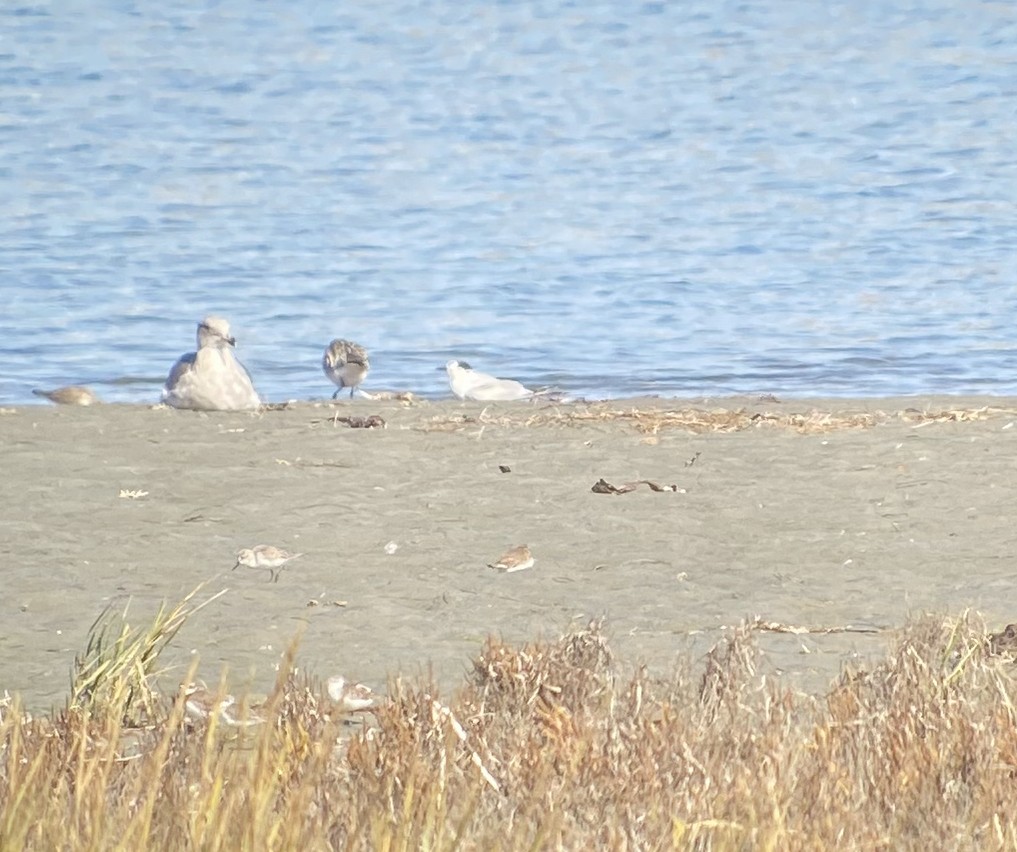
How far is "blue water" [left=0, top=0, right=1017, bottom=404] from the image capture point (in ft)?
49.8

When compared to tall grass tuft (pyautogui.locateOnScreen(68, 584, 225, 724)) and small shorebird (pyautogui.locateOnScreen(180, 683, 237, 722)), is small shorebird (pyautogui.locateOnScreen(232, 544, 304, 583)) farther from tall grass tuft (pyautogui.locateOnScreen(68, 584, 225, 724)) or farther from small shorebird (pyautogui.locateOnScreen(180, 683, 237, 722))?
tall grass tuft (pyautogui.locateOnScreen(68, 584, 225, 724))

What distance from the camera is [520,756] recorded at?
15.4 feet

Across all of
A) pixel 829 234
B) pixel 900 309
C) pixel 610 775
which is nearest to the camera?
pixel 610 775

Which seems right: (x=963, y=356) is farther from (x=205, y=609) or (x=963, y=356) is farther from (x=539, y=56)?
(x=539, y=56)

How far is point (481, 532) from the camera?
25.3 feet

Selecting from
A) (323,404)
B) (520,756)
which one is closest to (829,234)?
(323,404)

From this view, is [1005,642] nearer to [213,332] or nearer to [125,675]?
[125,675]

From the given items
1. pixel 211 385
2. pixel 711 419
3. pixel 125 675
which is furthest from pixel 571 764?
pixel 211 385

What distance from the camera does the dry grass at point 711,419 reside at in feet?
32.1

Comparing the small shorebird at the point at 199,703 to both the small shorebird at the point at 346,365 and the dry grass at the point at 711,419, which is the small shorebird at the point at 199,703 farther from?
the small shorebird at the point at 346,365

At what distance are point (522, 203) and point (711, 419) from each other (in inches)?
494

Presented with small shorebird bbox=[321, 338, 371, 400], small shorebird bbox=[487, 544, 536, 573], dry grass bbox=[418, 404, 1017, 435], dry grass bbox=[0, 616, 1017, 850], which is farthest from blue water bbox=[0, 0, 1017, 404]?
dry grass bbox=[0, 616, 1017, 850]

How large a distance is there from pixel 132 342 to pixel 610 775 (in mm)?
11366

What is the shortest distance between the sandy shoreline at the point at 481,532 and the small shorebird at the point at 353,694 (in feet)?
0.67
